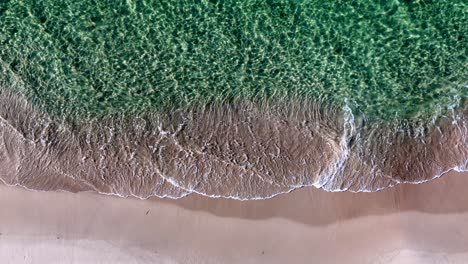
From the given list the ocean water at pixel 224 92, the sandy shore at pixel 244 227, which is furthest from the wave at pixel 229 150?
the sandy shore at pixel 244 227

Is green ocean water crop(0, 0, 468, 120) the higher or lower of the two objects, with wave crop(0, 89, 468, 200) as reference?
higher

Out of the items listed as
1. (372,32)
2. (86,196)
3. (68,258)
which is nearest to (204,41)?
(372,32)

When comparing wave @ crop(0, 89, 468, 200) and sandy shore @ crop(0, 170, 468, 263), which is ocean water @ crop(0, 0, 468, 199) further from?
sandy shore @ crop(0, 170, 468, 263)

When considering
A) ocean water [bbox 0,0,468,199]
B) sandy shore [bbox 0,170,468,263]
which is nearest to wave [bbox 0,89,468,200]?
ocean water [bbox 0,0,468,199]

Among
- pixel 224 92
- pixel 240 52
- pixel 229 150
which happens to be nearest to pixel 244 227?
pixel 229 150

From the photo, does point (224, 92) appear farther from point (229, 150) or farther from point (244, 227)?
point (244, 227)

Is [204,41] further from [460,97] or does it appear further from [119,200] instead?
[460,97]

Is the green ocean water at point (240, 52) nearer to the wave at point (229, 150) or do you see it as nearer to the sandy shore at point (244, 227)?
the wave at point (229, 150)
